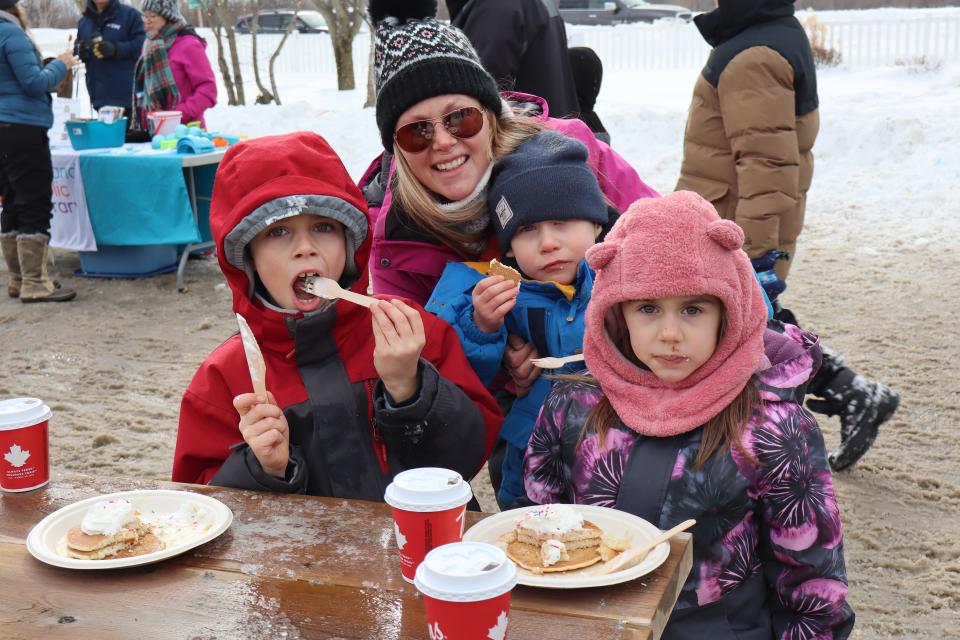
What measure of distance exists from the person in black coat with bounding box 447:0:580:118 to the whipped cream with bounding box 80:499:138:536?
8.54ft

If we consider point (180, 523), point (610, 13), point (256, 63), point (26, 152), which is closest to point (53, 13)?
point (256, 63)

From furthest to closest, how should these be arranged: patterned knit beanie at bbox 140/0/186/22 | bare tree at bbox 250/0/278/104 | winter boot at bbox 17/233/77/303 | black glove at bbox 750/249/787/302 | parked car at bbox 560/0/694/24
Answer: parked car at bbox 560/0/694/24, bare tree at bbox 250/0/278/104, patterned knit beanie at bbox 140/0/186/22, winter boot at bbox 17/233/77/303, black glove at bbox 750/249/787/302

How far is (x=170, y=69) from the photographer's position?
8.51m

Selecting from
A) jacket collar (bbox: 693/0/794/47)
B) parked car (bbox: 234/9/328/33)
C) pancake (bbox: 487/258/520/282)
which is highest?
parked car (bbox: 234/9/328/33)

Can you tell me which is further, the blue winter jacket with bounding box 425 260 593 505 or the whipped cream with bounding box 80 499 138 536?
the blue winter jacket with bounding box 425 260 593 505

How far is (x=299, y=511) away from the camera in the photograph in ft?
7.01

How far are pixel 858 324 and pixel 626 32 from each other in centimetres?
1703

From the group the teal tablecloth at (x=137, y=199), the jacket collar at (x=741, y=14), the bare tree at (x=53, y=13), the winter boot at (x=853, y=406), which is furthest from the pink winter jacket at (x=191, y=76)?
the bare tree at (x=53, y=13)

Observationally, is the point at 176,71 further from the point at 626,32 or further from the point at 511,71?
the point at 626,32

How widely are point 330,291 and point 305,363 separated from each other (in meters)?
0.24

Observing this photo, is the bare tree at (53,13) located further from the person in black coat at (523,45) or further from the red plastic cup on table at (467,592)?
the red plastic cup on table at (467,592)

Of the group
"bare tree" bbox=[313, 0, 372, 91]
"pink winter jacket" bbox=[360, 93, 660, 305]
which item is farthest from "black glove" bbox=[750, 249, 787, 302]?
"bare tree" bbox=[313, 0, 372, 91]

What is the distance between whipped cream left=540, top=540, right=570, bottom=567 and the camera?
1.77 meters

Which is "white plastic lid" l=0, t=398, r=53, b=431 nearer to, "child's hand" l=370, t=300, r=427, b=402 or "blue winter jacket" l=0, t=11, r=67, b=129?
"child's hand" l=370, t=300, r=427, b=402
